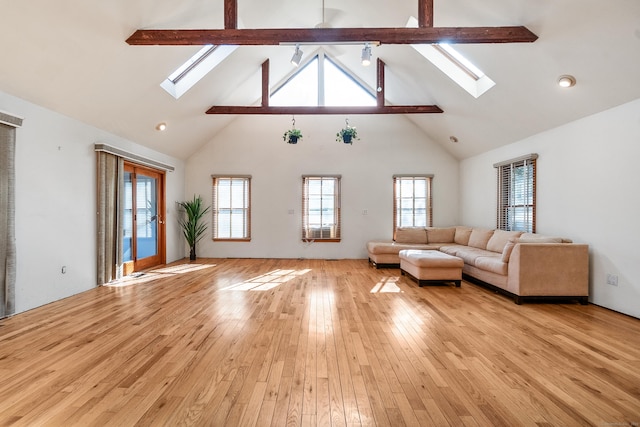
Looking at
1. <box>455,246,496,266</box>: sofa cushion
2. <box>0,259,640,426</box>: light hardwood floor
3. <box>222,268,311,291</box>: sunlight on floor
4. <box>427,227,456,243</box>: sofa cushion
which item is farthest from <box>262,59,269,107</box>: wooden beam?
<box>455,246,496,266</box>: sofa cushion

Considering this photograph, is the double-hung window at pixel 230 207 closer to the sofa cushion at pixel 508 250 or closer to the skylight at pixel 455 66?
the skylight at pixel 455 66

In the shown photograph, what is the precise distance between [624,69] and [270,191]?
634cm

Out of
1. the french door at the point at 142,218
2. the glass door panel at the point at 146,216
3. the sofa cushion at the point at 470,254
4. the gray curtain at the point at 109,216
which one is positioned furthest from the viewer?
the glass door panel at the point at 146,216

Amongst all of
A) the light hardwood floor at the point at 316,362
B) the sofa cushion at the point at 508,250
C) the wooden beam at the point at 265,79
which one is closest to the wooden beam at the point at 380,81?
the wooden beam at the point at 265,79

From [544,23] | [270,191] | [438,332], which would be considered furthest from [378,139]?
[438,332]

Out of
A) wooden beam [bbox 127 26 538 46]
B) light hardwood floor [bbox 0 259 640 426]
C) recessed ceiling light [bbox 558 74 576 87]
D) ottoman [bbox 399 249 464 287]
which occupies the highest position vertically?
wooden beam [bbox 127 26 538 46]

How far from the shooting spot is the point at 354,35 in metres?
3.55

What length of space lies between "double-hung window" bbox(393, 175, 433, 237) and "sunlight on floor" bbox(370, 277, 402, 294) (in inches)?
102

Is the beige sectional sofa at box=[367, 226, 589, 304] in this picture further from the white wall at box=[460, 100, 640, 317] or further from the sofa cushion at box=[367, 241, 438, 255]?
the sofa cushion at box=[367, 241, 438, 255]

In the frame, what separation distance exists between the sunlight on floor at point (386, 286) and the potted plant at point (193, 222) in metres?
4.58

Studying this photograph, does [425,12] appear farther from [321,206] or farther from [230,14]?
[321,206]

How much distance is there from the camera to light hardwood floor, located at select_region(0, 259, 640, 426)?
178 centimetres

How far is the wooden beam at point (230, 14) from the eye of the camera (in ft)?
11.8

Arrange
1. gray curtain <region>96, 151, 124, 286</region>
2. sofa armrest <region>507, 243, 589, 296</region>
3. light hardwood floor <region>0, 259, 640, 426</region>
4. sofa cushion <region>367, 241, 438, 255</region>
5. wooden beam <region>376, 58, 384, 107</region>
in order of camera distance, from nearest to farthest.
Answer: light hardwood floor <region>0, 259, 640, 426</region> < sofa armrest <region>507, 243, 589, 296</region> < gray curtain <region>96, 151, 124, 286</region> < wooden beam <region>376, 58, 384, 107</region> < sofa cushion <region>367, 241, 438, 255</region>
